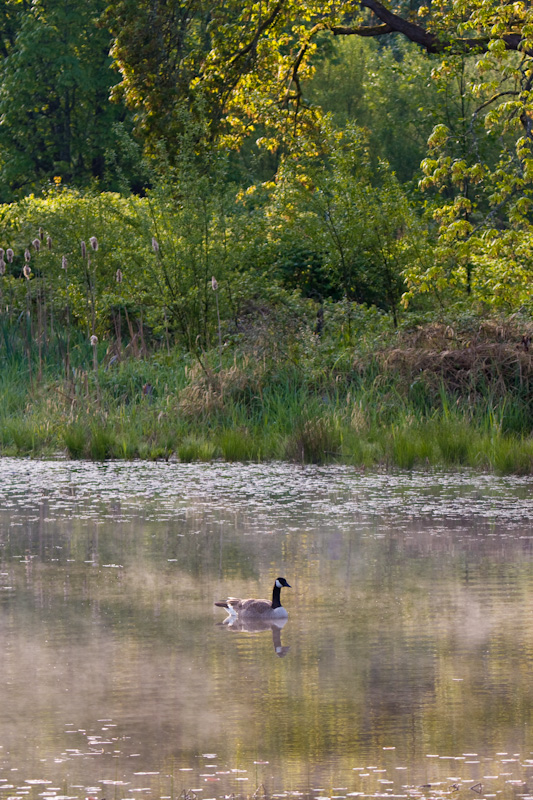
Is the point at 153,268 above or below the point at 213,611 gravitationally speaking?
above

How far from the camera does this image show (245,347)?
16000 mm

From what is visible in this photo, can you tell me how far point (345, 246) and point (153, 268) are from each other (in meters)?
3.20

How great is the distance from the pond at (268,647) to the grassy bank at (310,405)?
2141 millimetres

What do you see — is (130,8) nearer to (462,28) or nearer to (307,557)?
(462,28)

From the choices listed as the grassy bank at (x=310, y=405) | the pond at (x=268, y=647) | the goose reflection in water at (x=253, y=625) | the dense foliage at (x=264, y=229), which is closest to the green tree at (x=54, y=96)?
the dense foliage at (x=264, y=229)

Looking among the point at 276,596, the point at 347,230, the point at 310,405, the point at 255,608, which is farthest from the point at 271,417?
the point at 255,608

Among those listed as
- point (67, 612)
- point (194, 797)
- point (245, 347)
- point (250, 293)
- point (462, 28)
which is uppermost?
point (462, 28)

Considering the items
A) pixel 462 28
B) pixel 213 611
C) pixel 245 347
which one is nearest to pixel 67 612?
pixel 213 611

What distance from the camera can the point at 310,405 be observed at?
46.2 feet

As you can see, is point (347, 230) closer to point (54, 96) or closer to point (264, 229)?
point (264, 229)

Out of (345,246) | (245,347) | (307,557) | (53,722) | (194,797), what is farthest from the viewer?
(345,246)

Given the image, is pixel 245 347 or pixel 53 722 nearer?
pixel 53 722

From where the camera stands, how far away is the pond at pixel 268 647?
427cm

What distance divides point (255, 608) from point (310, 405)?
7.76 metres
